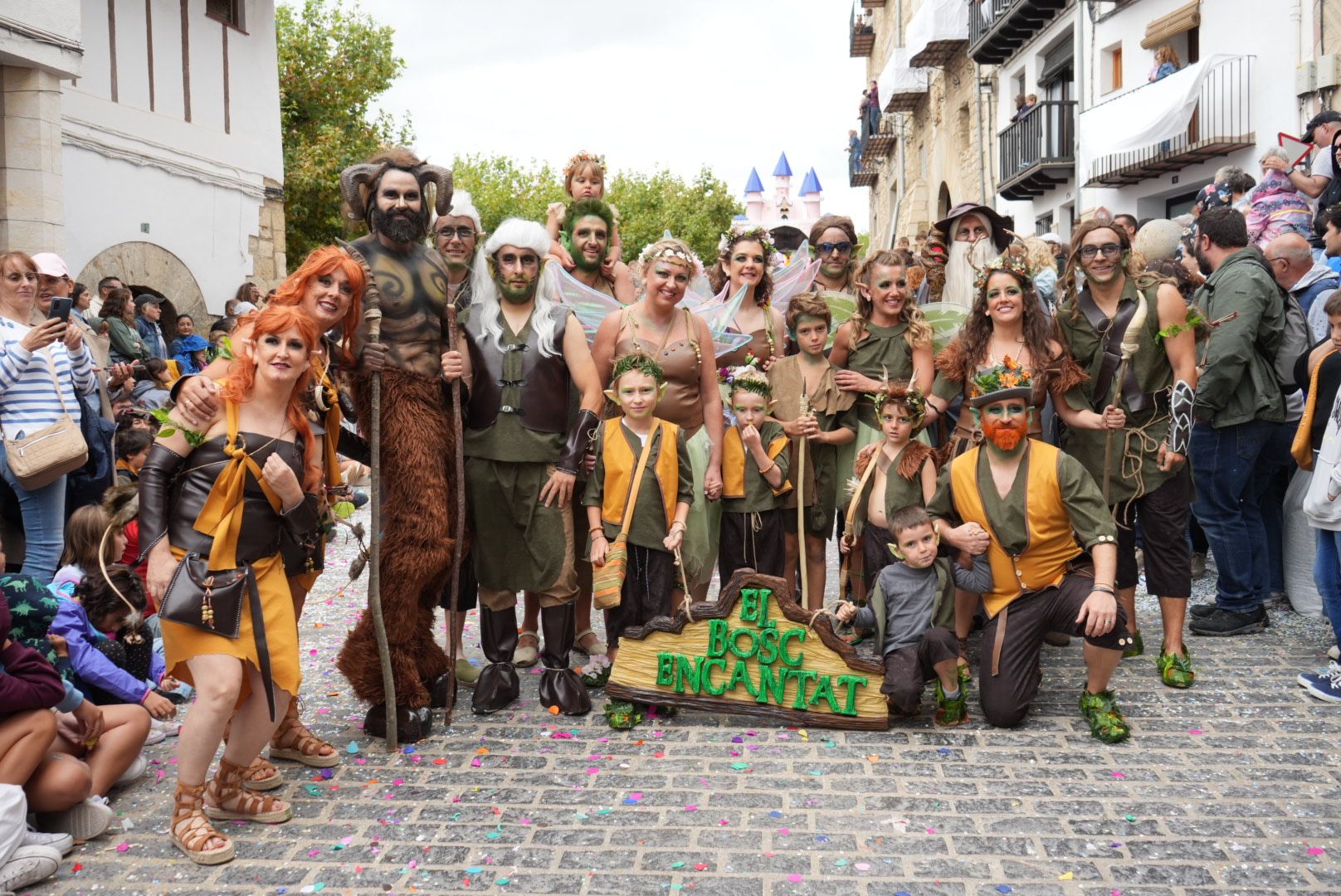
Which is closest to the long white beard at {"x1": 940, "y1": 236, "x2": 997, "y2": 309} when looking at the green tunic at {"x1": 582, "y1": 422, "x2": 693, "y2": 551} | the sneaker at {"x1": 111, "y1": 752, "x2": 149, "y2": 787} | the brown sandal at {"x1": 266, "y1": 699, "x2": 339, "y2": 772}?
the green tunic at {"x1": 582, "y1": 422, "x2": 693, "y2": 551}

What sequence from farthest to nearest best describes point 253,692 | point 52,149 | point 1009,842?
point 52,149 → point 253,692 → point 1009,842

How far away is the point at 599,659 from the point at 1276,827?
3.20 meters

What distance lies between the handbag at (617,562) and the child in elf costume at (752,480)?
625 millimetres

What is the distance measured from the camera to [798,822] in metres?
3.87

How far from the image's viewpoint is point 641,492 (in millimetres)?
5078

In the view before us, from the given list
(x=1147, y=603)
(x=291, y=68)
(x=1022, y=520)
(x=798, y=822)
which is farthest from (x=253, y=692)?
(x=291, y=68)

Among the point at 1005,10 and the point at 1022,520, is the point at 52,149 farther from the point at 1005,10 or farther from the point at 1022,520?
the point at 1005,10

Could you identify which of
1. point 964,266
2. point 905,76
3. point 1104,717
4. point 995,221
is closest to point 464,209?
point 964,266

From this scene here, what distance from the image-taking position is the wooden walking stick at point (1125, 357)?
5.28 m

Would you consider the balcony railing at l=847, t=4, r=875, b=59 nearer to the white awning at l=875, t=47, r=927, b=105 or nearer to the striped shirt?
the white awning at l=875, t=47, r=927, b=105

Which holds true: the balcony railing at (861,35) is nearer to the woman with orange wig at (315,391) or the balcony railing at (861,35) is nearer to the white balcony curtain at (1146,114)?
the white balcony curtain at (1146,114)

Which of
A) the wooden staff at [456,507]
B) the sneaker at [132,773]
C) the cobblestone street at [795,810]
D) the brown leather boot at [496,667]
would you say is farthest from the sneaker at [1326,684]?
the sneaker at [132,773]

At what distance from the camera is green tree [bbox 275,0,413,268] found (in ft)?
80.1

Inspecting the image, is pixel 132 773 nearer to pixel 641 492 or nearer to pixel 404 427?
pixel 404 427
